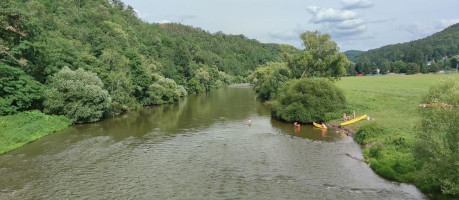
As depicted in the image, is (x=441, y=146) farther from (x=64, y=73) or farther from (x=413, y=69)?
(x=413, y=69)

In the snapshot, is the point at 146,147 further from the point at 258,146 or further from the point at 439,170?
the point at 439,170

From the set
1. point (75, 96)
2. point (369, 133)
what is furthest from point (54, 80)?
point (369, 133)

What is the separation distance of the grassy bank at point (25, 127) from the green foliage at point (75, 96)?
1695 mm

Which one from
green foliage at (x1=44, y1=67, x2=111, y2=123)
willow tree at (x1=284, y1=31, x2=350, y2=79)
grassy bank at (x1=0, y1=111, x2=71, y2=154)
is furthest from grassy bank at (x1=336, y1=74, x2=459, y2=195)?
green foliage at (x1=44, y1=67, x2=111, y2=123)

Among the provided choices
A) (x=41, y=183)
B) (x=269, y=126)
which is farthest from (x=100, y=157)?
(x=269, y=126)

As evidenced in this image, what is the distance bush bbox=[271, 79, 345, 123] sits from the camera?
4859cm

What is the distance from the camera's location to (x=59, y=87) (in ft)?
155

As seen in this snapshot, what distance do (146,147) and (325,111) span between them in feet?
94.8

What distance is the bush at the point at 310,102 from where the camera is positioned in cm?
4859

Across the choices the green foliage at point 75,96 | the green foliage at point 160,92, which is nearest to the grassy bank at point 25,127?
the green foliage at point 75,96

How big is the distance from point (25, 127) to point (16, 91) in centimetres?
573

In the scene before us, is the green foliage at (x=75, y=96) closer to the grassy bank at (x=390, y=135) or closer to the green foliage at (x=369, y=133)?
the green foliage at (x=369, y=133)

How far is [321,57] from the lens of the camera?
67250 millimetres

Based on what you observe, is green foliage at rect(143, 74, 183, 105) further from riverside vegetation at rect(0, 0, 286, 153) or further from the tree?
the tree
